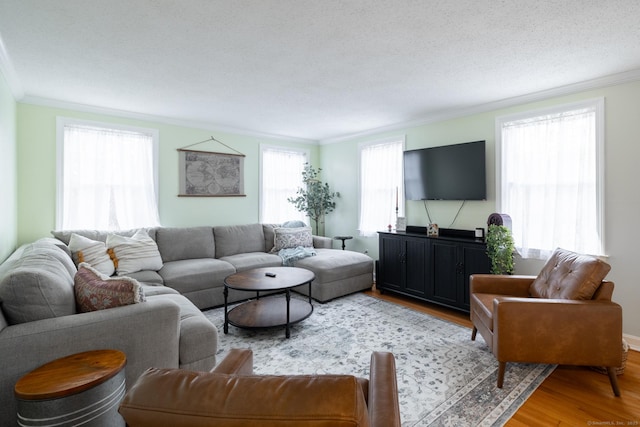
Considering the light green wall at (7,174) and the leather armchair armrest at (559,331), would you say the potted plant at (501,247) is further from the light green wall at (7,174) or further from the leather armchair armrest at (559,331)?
the light green wall at (7,174)

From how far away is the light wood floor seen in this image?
6.25 feet

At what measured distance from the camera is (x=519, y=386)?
7.39 ft

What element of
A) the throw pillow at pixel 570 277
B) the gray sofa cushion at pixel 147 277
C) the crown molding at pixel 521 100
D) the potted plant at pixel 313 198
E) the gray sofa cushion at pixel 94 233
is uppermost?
the crown molding at pixel 521 100

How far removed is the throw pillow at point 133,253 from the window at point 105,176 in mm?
543

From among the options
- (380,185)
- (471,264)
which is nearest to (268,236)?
(380,185)

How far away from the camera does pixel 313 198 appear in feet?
18.8

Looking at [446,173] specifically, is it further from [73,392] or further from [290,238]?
[73,392]

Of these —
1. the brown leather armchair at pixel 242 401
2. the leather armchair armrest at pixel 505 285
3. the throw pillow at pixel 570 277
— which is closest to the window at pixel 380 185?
the leather armchair armrest at pixel 505 285

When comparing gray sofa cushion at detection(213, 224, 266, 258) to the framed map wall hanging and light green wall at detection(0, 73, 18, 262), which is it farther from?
light green wall at detection(0, 73, 18, 262)

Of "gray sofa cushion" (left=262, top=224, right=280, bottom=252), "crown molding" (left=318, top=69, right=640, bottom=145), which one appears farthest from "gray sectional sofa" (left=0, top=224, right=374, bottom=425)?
"crown molding" (left=318, top=69, right=640, bottom=145)

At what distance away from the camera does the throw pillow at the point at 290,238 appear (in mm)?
4938

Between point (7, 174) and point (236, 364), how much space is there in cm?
321

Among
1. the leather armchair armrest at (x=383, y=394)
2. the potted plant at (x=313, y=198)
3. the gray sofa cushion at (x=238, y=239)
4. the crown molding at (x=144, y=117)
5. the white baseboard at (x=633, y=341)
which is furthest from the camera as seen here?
the potted plant at (x=313, y=198)

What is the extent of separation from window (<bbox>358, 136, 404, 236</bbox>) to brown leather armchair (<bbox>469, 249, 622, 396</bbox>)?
8.72 ft
